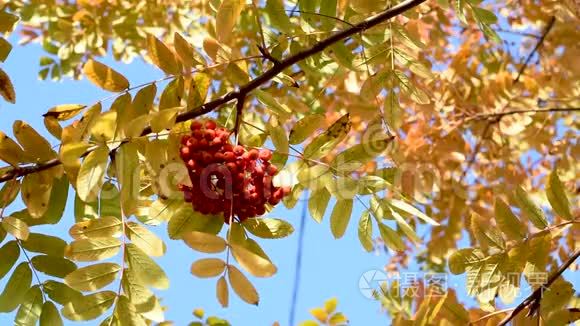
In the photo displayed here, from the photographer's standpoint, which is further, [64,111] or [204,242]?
[64,111]

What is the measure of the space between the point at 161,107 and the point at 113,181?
10.8 inches

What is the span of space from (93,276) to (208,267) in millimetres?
273

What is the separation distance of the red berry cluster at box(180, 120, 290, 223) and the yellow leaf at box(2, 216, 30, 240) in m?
0.38

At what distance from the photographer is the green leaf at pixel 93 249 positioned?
1.53 meters

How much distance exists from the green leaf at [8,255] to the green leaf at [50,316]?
0.15 m

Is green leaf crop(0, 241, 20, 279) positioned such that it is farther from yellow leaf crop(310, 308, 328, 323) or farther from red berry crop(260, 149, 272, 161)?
yellow leaf crop(310, 308, 328, 323)

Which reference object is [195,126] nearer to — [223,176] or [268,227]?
[223,176]

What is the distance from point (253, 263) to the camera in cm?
144

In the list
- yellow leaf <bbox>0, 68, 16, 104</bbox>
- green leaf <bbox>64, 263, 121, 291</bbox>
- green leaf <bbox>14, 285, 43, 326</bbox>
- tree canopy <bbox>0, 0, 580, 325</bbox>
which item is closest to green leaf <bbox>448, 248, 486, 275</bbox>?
tree canopy <bbox>0, 0, 580, 325</bbox>

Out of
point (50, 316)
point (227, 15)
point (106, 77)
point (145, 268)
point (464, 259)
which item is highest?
point (227, 15)

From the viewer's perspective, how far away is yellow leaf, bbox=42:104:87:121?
168 cm

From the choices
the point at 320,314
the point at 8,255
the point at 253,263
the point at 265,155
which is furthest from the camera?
the point at 320,314

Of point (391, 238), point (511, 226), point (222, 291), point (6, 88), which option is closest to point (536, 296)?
point (511, 226)

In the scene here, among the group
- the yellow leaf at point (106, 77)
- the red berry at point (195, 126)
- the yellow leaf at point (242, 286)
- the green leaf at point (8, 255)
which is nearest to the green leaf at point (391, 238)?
the yellow leaf at point (242, 286)
